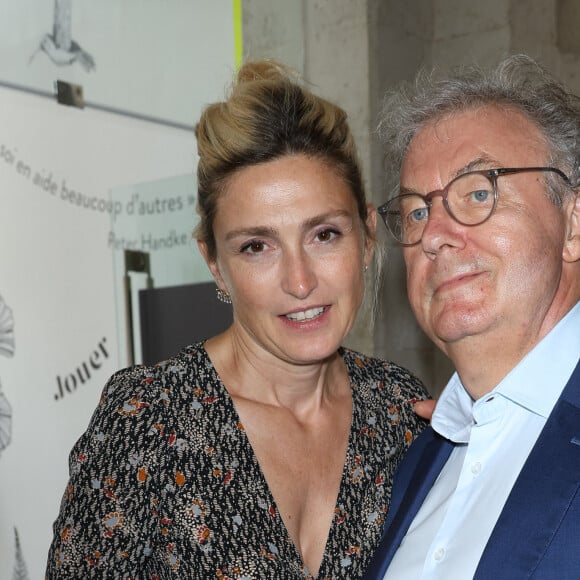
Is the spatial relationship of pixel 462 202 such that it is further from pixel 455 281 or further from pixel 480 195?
pixel 455 281

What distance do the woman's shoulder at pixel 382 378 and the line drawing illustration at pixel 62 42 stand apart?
1.57m

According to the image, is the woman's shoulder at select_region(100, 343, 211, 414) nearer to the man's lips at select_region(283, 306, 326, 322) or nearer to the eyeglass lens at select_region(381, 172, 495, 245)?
the man's lips at select_region(283, 306, 326, 322)

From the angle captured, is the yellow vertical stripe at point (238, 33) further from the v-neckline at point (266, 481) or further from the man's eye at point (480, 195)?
the man's eye at point (480, 195)

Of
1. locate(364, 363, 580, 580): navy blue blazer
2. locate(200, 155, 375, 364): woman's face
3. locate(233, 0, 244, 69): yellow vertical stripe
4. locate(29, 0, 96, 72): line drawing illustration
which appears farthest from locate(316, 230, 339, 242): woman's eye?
locate(233, 0, 244, 69): yellow vertical stripe

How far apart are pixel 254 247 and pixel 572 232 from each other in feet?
2.47

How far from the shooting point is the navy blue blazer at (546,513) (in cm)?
140

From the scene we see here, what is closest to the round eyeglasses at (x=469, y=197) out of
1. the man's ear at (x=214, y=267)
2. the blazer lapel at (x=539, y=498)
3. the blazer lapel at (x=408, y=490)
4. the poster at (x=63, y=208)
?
the blazer lapel at (x=539, y=498)

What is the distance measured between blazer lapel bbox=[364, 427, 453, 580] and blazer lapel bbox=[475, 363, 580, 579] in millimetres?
388

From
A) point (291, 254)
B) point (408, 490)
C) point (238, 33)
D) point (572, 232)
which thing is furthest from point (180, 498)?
point (238, 33)

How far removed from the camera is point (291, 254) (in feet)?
6.80

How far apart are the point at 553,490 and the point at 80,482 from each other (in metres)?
1.01

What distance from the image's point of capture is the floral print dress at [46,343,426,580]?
6.23 ft

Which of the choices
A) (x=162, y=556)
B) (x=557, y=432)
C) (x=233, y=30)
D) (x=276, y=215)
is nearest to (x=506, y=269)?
(x=557, y=432)

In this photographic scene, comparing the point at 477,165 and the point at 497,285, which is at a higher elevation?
the point at 477,165
